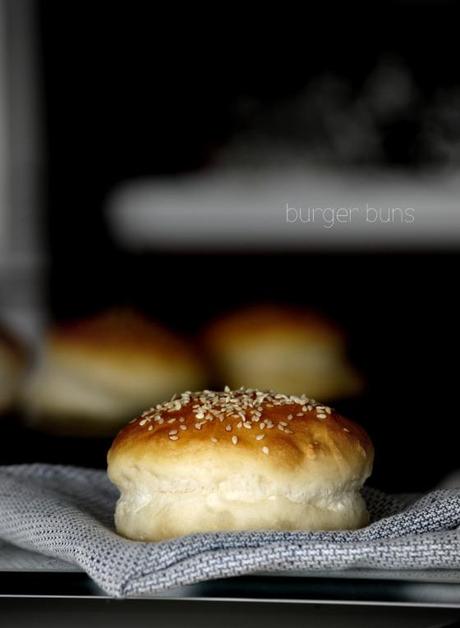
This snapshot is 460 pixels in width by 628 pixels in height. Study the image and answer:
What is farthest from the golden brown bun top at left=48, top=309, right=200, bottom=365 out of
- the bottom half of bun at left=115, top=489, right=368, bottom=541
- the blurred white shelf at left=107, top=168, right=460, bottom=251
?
the bottom half of bun at left=115, top=489, right=368, bottom=541

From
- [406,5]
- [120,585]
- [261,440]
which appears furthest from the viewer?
[406,5]

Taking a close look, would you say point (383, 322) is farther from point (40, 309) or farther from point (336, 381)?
point (40, 309)

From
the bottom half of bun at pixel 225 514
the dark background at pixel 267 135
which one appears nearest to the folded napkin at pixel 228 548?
the bottom half of bun at pixel 225 514

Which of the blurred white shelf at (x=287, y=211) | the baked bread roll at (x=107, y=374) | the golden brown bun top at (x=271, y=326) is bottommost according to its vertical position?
the baked bread roll at (x=107, y=374)

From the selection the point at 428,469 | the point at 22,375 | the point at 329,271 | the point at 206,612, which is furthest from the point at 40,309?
the point at 206,612

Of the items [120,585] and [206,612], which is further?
[206,612]

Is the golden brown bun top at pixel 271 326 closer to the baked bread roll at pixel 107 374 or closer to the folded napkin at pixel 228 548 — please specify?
the baked bread roll at pixel 107 374

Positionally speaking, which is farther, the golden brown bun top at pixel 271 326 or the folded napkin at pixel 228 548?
the golden brown bun top at pixel 271 326
